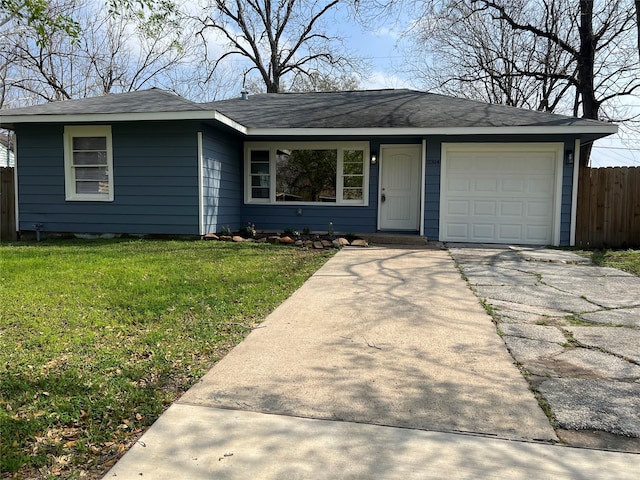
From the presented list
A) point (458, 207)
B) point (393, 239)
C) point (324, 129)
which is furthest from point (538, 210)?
point (324, 129)

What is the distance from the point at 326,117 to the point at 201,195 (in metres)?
3.39

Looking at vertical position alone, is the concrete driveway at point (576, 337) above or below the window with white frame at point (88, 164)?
below

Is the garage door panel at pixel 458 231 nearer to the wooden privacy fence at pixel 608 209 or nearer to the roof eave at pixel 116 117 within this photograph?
the wooden privacy fence at pixel 608 209

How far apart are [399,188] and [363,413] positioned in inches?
321

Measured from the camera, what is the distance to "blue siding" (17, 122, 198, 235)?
865 centimetres

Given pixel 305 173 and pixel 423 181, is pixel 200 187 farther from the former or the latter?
pixel 423 181

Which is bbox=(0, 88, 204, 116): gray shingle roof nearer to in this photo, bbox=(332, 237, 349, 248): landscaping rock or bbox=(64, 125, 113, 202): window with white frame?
bbox=(64, 125, 113, 202): window with white frame

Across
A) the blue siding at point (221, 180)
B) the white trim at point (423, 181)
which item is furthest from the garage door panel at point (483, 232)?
the blue siding at point (221, 180)

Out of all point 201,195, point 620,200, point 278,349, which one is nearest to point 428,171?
point 620,200

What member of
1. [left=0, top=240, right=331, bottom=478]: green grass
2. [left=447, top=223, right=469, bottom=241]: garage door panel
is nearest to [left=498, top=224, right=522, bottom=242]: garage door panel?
[left=447, top=223, right=469, bottom=241]: garage door panel

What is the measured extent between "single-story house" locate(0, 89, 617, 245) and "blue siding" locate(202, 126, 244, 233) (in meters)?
0.04

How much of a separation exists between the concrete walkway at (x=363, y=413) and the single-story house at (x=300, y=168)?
582cm

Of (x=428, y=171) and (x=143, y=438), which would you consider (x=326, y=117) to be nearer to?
(x=428, y=171)

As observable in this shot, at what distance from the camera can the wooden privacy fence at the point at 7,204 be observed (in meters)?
10.0
